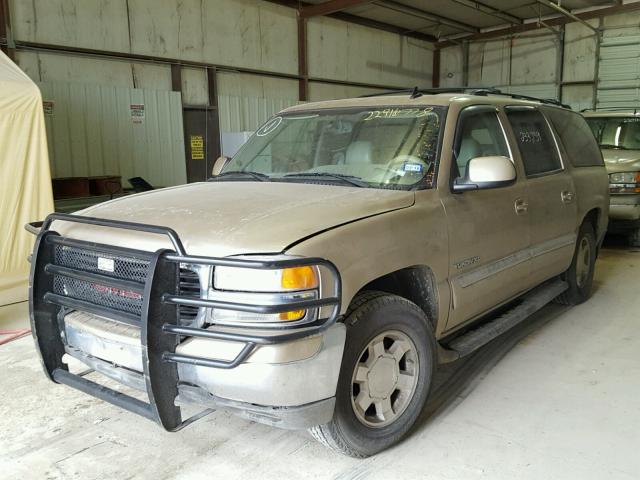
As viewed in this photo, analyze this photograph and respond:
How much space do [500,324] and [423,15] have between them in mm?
12863

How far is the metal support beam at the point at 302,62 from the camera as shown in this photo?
13.0 m

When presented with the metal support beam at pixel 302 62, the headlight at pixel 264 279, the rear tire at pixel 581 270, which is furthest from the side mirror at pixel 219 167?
the metal support beam at pixel 302 62

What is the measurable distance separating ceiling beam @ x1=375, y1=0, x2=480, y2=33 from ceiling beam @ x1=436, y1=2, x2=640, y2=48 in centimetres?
42

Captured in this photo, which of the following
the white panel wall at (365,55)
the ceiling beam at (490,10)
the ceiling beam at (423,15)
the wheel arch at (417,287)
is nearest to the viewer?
the wheel arch at (417,287)

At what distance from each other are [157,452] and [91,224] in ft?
3.88

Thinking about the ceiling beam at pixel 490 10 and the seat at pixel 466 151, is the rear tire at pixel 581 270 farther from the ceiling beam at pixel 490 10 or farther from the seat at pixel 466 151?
the ceiling beam at pixel 490 10

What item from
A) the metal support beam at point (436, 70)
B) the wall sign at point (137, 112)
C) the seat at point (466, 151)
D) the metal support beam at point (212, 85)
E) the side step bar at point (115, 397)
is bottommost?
the side step bar at point (115, 397)

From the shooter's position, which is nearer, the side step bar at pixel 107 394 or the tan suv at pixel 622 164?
the side step bar at pixel 107 394

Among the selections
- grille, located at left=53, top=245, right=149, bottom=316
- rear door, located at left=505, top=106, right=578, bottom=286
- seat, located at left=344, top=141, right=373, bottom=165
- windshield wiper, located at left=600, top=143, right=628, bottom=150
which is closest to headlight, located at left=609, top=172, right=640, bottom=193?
windshield wiper, located at left=600, top=143, right=628, bottom=150

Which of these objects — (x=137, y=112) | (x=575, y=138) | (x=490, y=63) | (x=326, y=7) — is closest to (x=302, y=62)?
(x=326, y=7)

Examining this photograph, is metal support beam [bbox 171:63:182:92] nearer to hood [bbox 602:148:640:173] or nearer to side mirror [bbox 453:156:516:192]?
hood [bbox 602:148:640:173]

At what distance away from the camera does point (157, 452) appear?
2.72 m

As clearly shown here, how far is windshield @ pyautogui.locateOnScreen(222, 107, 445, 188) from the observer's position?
9.80 feet

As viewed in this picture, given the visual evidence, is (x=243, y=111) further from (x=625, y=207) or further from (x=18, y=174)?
(x=625, y=207)
